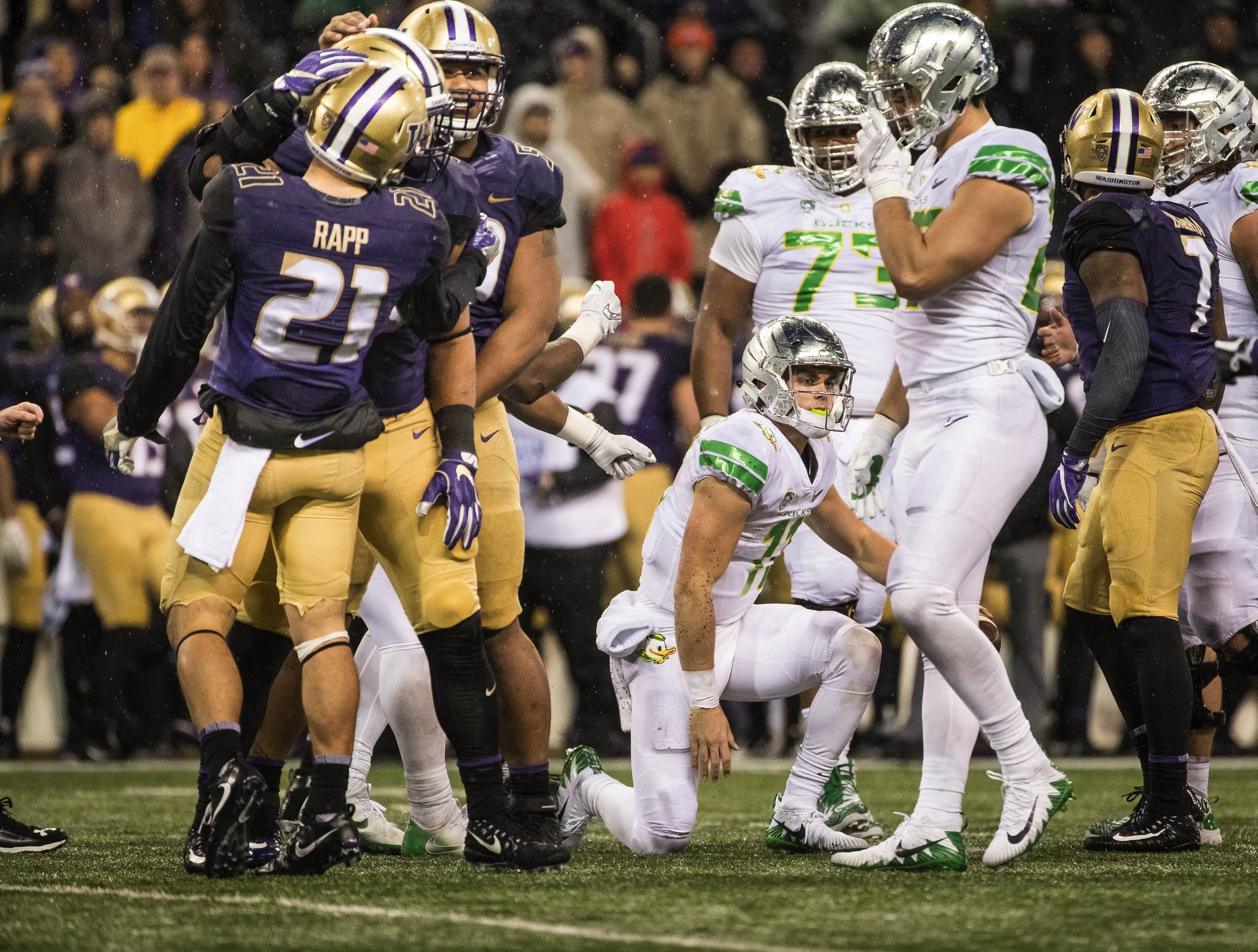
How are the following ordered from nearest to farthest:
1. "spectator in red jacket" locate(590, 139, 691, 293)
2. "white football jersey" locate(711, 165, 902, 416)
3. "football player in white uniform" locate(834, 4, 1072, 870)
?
"football player in white uniform" locate(834, 4, 1072, 870), "white football jersey" locate(711, 165, 902, 416), "spectator in red jacket" locate(590, 139, 691, 293)

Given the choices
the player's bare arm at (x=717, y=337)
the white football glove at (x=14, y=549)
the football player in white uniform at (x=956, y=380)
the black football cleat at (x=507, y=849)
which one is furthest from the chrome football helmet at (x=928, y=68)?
the white football glove at (x=14, y=549)

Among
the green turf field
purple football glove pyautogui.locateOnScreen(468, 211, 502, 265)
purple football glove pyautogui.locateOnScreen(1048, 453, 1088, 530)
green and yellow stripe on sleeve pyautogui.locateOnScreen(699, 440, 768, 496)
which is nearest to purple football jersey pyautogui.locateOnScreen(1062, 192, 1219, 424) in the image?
purple football glove pyautogui.locateOnScreen(1048, 453, 1088, 530)

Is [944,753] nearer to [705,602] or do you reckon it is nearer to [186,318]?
[705,602]

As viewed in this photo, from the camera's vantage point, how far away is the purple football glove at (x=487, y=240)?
4.20 m

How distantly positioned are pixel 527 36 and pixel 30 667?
476cm

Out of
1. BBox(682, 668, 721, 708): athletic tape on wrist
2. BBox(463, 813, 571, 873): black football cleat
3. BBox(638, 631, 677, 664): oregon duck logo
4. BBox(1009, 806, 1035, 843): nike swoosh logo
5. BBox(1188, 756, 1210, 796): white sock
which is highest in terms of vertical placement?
BBox(638, 631, 677, 664): oregon duck logo

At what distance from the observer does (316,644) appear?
3695mm

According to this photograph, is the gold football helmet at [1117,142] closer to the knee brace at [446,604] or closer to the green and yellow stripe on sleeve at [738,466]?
the green and yellow stripe on sleeve at [738,466]

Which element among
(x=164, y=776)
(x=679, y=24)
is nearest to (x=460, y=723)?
(x=164, y=776)

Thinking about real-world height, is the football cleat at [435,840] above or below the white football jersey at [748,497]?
below

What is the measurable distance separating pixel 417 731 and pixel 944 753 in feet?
4.29

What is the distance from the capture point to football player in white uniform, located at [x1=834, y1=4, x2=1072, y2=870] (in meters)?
3.96

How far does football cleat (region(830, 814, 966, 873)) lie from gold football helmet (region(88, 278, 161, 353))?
5.06 meters

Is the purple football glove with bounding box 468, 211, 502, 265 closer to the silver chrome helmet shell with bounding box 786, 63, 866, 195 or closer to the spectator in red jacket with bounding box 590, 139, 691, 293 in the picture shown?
the silver chrome helmet shell with bounding box 786, 63, 866, 195
